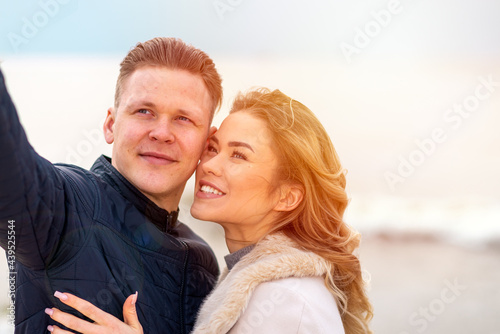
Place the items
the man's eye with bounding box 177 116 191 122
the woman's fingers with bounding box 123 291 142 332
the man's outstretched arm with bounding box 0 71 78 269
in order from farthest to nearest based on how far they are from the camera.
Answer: the man's eye with bounding box 177 116 191 122 → the woman's fingers with bounding box 123 291 142 332 → the man's outstretched arm with bounding box 0 71 78 269

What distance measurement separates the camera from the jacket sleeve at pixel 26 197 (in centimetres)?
126

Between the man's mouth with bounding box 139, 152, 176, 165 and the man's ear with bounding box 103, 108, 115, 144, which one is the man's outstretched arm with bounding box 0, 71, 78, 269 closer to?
the man's mouth with bounding box 139, 152, 176, 165

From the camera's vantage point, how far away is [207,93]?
2566mm

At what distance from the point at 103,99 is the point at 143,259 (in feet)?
51.5

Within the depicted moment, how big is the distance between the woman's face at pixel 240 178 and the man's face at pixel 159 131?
139 mm

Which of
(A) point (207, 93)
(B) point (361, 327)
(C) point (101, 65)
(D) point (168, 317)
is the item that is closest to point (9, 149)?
(D) point (168, 317)

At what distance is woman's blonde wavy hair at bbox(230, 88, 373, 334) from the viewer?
7.32ft

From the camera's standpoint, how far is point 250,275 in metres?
1.89

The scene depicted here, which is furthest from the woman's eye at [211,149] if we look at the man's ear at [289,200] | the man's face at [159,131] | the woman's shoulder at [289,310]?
the woman's shoulder at [289,310]

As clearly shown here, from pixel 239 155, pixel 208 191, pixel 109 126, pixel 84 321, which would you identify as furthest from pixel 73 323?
→ pixel 109 126

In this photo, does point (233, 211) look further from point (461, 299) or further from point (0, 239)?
point (461, 299)

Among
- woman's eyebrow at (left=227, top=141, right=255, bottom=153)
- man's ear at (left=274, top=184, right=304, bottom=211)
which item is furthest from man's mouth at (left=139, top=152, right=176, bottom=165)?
man's ear at (left=274, top=184, right=304, bottom=211)

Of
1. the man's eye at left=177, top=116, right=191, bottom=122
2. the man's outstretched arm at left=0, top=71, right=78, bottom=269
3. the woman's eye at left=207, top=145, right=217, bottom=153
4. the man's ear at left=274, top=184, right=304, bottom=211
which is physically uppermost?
the man's eye at left=177, top=116, right=191, bottom=122

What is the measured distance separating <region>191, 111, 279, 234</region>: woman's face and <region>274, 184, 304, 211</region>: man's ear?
0.03 m
